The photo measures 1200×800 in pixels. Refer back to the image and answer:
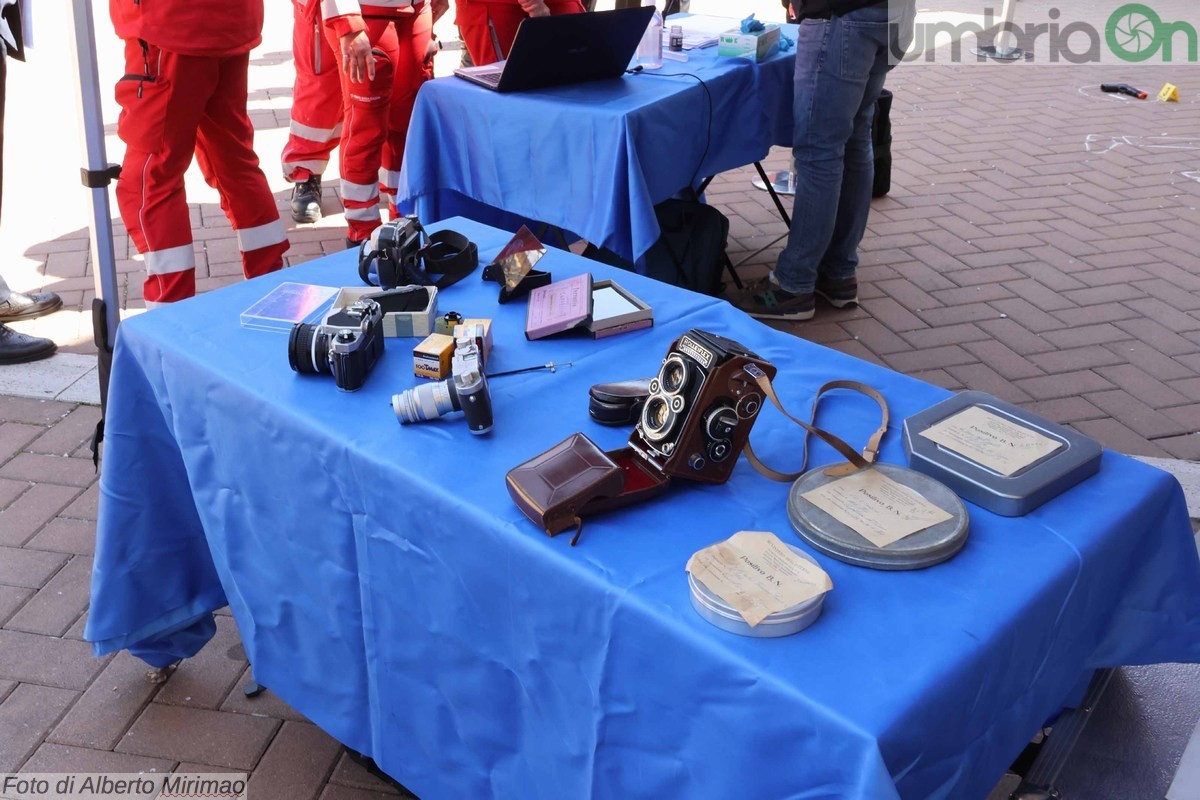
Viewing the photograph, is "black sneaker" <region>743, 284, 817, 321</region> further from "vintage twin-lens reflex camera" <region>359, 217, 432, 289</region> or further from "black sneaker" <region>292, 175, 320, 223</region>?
"black sneaker" <region>292, 175, 320, 223</region>

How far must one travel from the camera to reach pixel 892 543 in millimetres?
Result: 1191

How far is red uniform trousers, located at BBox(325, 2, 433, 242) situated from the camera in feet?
12.6

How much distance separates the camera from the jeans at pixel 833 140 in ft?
10.7

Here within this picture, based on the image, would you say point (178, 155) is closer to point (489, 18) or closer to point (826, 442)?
point (489, 18)

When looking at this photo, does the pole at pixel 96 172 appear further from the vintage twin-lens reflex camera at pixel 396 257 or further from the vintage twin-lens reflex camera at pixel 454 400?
the vintage twin-lens reflex camera at pixel 454 400

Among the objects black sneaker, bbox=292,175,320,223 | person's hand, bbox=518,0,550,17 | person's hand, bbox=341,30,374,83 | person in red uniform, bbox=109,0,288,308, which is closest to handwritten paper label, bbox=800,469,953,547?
person in red uniform, bbox=109,0,288,308

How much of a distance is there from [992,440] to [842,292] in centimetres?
245

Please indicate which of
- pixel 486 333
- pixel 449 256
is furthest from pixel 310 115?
pixel 486 333

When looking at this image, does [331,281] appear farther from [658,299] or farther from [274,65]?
[274,65]

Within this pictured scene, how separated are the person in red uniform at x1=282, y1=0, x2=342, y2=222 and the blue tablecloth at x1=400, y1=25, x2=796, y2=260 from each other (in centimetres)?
126

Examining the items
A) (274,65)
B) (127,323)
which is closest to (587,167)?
(127,323)

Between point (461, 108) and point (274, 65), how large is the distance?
14.1ft

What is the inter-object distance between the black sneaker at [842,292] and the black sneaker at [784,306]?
129mm

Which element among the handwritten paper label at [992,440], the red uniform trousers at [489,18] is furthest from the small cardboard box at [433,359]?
the red uniform trousers at [489,18]
